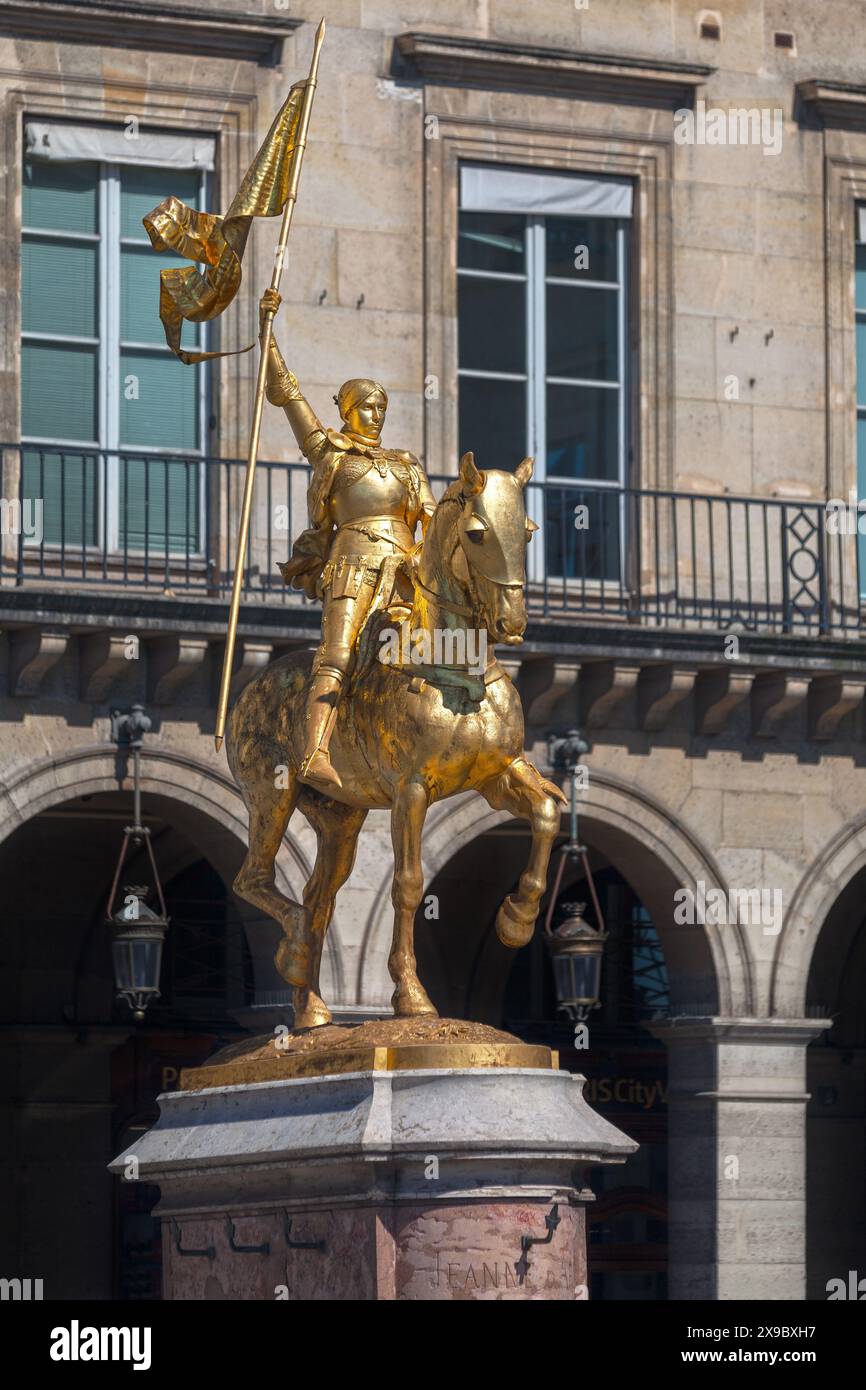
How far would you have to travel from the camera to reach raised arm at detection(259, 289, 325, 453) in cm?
1343

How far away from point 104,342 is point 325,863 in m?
8.35

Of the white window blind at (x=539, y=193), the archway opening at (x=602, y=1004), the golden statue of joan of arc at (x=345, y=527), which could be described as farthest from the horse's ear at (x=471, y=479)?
the archway opening at (x=602, y=1004)

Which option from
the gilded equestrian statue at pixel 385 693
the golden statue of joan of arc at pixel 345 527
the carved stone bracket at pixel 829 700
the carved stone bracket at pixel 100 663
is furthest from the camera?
the carved stone bracket at pixel 829 700

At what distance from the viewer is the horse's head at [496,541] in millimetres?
12383

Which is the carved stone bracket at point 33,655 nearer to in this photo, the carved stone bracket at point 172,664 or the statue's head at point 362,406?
the carved stone bracket at point 172,664

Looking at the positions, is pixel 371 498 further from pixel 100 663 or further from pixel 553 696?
pixel 553 696

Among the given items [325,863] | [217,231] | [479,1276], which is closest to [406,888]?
[325,863]

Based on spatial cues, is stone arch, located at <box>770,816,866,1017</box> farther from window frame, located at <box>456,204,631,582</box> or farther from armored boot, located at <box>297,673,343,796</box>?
armored boot, located at <box>297,673,343,796</box>

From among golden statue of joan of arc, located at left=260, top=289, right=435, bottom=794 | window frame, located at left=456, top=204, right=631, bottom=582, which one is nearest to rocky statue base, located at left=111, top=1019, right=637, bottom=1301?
golden statue of joan of arc, located at left=260, top=289, right=435, bottom=794

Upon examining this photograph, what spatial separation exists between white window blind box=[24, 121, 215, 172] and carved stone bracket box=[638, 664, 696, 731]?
3.84 metres

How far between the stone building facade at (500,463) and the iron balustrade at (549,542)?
3cm
